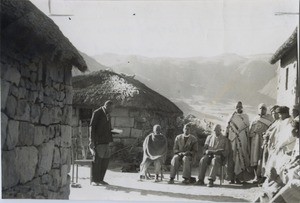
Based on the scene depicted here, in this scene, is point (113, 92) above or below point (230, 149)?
above

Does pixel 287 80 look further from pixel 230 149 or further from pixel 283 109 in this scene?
pixel 230 149

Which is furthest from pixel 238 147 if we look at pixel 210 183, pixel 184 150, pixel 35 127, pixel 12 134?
pixel 12 134

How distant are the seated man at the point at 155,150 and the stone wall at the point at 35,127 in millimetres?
978

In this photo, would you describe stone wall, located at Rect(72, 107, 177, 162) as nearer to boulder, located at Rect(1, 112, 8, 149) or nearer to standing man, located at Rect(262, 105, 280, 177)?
boulder, located at Rect(1, 112, 8, 149)

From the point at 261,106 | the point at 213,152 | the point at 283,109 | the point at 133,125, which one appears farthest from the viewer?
the point at 133,125

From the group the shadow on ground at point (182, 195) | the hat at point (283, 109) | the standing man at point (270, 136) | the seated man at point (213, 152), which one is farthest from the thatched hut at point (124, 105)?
the hat at point (283, 109)

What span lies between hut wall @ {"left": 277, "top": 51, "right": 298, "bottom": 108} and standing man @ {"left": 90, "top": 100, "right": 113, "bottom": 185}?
6.86 feet

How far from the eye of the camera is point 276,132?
18.9 ft

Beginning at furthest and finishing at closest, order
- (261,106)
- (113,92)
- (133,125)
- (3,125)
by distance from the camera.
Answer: (113,92) → (133,125) → (261,106) → (3,125)

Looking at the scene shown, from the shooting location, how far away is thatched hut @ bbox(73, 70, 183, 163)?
241 inches

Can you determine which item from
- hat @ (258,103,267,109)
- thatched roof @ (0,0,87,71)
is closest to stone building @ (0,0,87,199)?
thatched roof @ (0,0,87,71)

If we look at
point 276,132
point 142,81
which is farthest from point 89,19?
point 276,132

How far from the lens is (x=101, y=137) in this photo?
6.22 m

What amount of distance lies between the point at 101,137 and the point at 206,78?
151 centimetres
